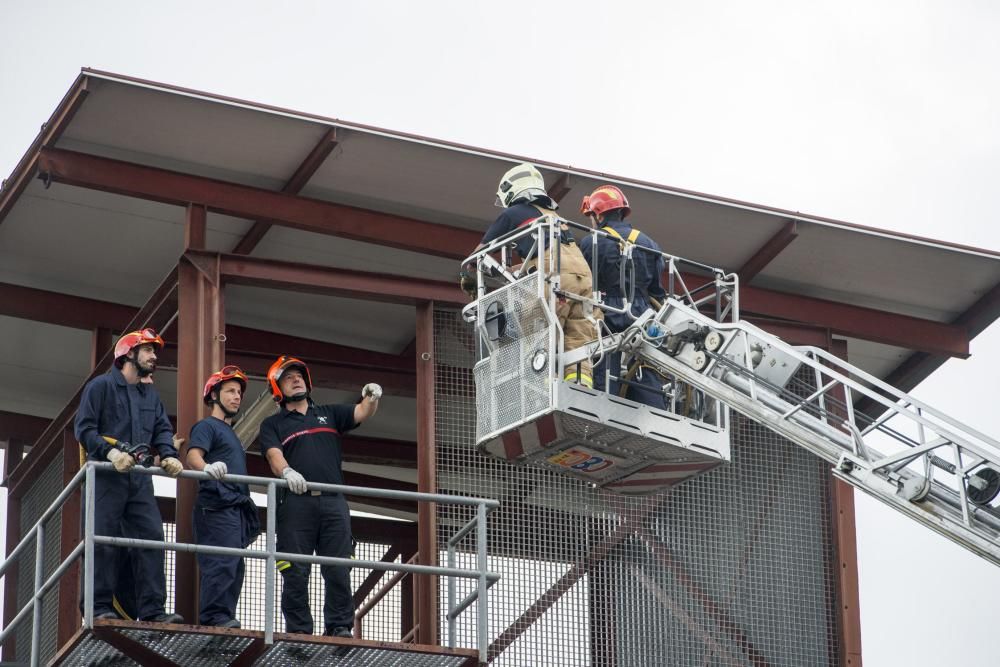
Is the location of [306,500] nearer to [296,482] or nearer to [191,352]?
[296,482]

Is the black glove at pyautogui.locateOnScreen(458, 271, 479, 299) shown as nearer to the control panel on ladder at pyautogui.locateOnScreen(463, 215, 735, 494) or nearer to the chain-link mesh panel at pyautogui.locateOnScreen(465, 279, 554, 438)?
the control panel on ladder at pyautogui.locateOnScreen(463, 215, 735, 494)

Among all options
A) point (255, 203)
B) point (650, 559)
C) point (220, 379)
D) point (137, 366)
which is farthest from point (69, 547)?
point (650, 559)

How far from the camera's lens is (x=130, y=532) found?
15.4 m

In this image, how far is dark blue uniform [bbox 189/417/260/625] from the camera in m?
15.4

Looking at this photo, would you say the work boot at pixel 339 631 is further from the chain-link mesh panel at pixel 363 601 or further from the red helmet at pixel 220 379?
the chain-link mesh panel at pixel 363 601

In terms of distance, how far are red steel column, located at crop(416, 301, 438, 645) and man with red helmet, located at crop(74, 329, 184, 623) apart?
2750 mm

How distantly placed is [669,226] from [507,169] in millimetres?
2061

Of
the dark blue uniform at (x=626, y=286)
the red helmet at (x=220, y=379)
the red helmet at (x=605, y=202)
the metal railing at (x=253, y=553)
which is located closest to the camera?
the metal railing at (x=253, y=553)

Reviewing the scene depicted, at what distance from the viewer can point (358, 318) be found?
21266 millimetres

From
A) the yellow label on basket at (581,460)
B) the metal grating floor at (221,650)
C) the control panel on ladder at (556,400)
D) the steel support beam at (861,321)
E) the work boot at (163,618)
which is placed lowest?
the metal grating floor at (221,650)

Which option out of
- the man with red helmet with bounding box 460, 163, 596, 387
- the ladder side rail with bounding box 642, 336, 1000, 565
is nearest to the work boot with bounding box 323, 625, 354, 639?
the man with red helmet with bounding box 460, 163, 596, 387

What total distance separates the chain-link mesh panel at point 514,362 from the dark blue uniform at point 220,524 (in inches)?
86.1

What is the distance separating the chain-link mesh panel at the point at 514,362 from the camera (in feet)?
53.4

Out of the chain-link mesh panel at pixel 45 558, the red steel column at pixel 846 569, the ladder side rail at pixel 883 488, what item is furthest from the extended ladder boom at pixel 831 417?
the chain-link mesh panel at pixel 45 558
